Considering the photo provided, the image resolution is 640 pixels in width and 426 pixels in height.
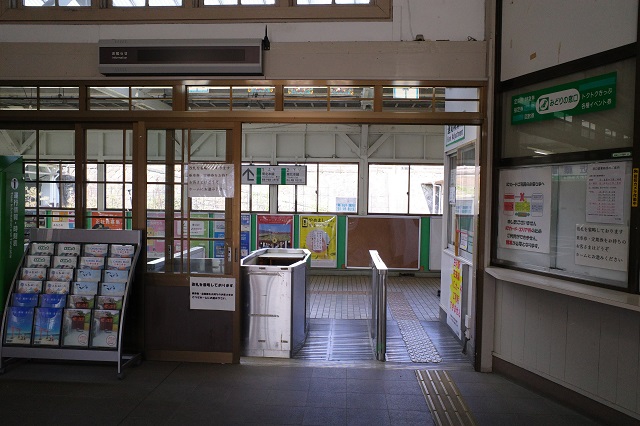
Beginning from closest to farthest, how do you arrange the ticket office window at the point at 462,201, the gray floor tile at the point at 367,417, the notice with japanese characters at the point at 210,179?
the gray floor tile at the point at 367,417
the notice with japanese characters at the point at 210,179
the ticket office window at the point at 462,201

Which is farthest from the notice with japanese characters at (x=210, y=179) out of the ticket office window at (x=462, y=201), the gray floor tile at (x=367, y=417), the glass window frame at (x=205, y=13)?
the ticket office window at (x=462, y=201)

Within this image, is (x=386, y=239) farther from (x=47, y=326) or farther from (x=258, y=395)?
(x=47, y=326)

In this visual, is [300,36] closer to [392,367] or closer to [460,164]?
[460,164]

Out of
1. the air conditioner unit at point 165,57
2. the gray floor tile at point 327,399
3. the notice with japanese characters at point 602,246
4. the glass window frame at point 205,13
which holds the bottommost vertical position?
the gray floor tile at point 327,399

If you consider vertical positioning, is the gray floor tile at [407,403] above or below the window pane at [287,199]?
below

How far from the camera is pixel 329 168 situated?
37.0 feet

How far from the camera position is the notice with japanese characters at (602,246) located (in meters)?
3.37

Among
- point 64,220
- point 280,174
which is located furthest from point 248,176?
point 64,220

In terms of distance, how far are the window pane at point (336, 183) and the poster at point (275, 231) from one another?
106 centimetres

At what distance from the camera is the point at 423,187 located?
11219mm

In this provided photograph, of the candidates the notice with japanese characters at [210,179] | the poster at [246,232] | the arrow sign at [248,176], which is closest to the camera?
the notice with japanese characters at [210,179]

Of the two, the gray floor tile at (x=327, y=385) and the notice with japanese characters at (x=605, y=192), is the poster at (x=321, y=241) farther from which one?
the notice with japanese characters at (x=605, y=192)

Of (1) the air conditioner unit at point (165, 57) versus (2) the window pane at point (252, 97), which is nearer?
(1) the air conditioner unit at point (165, 57)

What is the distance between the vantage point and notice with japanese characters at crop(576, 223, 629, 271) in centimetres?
337
